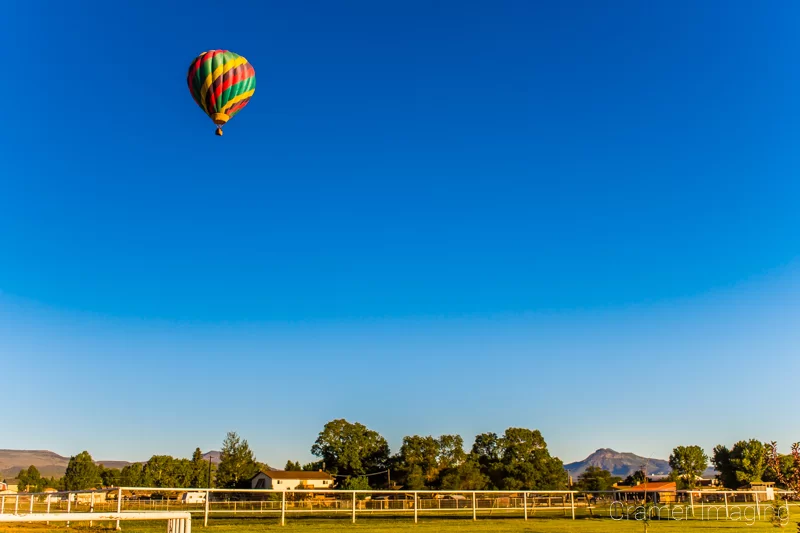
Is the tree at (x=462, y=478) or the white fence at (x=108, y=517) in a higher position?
the white fence at (x=108, y=517)

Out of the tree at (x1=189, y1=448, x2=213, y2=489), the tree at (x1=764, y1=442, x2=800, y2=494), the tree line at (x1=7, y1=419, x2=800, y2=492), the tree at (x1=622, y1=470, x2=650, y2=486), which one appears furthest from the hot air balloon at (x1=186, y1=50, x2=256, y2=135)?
the tree at (x1=189, y1=448, x2=213, y2=489)

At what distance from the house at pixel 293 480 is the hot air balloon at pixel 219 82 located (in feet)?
271

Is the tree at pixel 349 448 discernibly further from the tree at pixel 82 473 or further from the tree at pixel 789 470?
the tree at pixel 789 470

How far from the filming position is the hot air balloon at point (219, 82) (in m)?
38.5

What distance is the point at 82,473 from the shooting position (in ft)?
546

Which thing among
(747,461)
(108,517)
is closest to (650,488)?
(108,517)

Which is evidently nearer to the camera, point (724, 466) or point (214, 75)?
point (214, 75)

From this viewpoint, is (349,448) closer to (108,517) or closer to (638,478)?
(638,478)

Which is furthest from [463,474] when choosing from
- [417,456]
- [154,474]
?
[154,474]

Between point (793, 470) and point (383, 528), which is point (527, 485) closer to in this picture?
point (383, 528)

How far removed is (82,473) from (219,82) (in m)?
158

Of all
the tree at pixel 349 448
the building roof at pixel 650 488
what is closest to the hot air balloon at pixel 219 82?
the building roof at pixel 650 488

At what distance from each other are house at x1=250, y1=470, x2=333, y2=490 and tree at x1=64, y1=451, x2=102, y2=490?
220ft

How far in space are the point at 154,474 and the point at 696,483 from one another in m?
123
